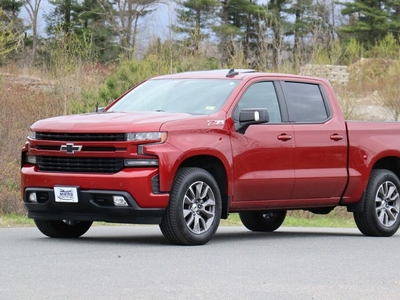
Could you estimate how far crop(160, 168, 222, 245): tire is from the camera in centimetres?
1126

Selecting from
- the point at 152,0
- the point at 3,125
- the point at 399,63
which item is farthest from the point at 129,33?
the point at 3,125

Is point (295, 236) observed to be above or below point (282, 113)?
below

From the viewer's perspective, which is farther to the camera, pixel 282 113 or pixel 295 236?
pixel 295 236

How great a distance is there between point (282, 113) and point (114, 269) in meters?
4.26

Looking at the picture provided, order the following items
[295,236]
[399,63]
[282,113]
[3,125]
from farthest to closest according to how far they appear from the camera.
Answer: [399,63] → [3,125] → [295,236] → [282,113]

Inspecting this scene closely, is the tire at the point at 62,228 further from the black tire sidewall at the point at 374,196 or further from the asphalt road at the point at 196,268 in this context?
the black tire sidewall at the point at 374,196

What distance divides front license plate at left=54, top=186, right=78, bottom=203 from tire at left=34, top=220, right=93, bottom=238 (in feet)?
3.15

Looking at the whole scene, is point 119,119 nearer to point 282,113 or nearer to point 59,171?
point 59,171

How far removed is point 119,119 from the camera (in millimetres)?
11391

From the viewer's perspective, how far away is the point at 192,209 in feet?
37.6

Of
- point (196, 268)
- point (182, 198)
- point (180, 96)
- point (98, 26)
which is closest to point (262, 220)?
point (180, 96)

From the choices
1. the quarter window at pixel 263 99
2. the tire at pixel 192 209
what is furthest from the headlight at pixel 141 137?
the quarter window at pixel 263 99

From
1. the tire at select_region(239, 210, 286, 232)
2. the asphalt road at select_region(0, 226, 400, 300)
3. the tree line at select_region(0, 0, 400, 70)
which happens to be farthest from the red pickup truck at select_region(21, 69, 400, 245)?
the tree line at select_region(0, 0, 400, 70)

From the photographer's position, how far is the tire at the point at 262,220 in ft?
49.2
